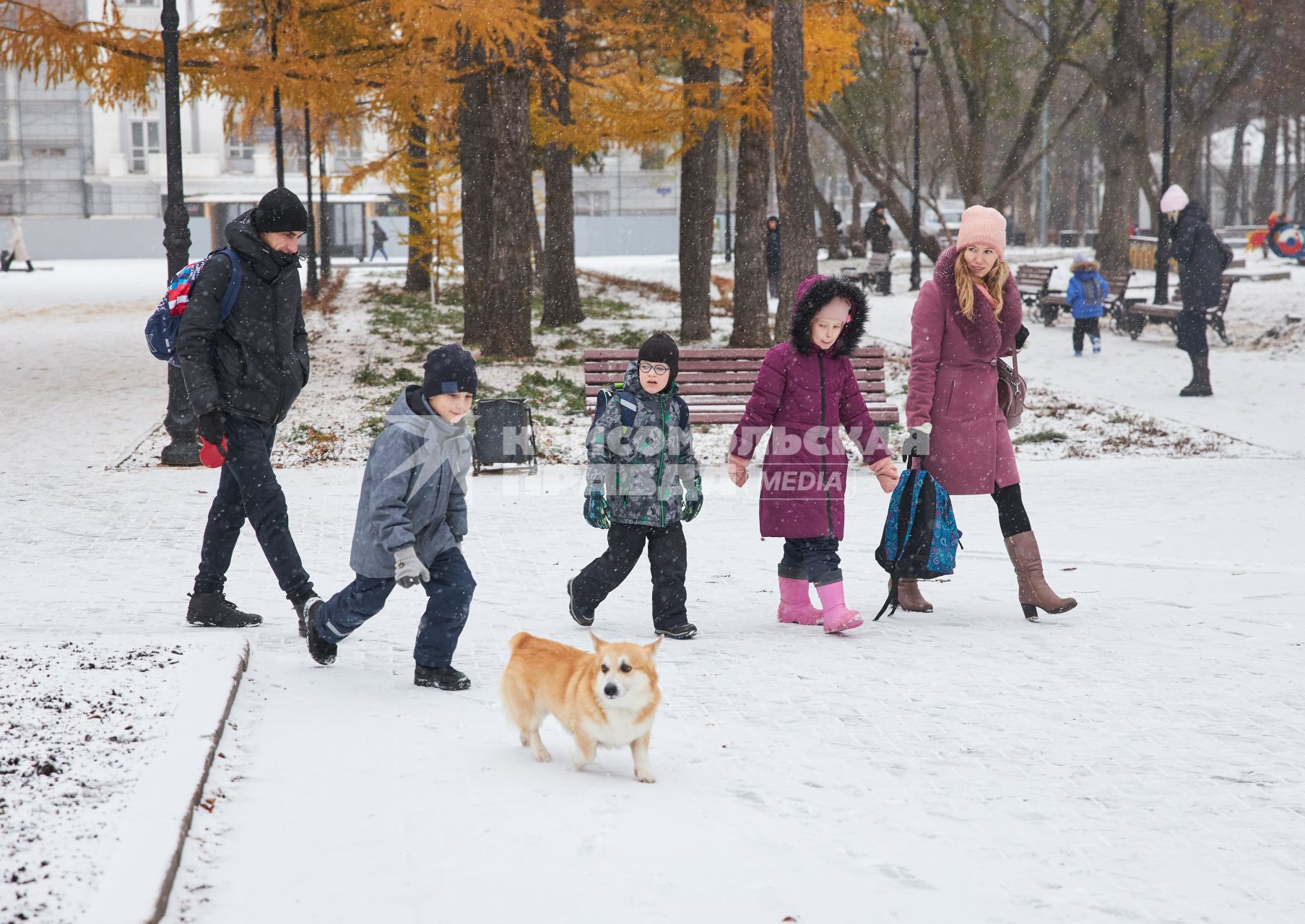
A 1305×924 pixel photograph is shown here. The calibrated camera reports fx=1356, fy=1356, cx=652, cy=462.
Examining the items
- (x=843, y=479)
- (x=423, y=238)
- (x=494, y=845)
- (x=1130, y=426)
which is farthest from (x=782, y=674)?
(x=423, y=238)

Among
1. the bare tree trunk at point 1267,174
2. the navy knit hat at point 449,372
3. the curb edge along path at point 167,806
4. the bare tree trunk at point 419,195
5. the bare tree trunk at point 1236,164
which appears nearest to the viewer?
the curb edge along path at point 167,806

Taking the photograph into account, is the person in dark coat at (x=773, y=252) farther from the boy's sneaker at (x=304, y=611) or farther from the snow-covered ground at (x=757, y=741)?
the boy's sneaker at (x=304, y=611)

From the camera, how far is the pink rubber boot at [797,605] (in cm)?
645

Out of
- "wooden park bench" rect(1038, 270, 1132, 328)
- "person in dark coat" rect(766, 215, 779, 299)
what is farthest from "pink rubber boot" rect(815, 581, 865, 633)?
"person in dark coat" rect(766, 215, 779, 299)

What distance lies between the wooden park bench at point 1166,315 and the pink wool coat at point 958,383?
13212mm

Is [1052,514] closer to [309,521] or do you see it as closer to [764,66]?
[309,521]

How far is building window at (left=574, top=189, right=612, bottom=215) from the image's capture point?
68.1 meters

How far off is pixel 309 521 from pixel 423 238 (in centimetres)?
1995

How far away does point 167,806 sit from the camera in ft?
11.9

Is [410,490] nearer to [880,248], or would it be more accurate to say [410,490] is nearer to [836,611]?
[836,611]

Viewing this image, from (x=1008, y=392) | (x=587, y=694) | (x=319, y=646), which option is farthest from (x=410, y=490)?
(x=1008, y=392)

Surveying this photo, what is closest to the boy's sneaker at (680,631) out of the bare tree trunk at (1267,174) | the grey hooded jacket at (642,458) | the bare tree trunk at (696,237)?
the grey hooded jacket at (642,458)

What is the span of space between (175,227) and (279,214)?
569cm

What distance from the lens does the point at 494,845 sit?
3.67m
